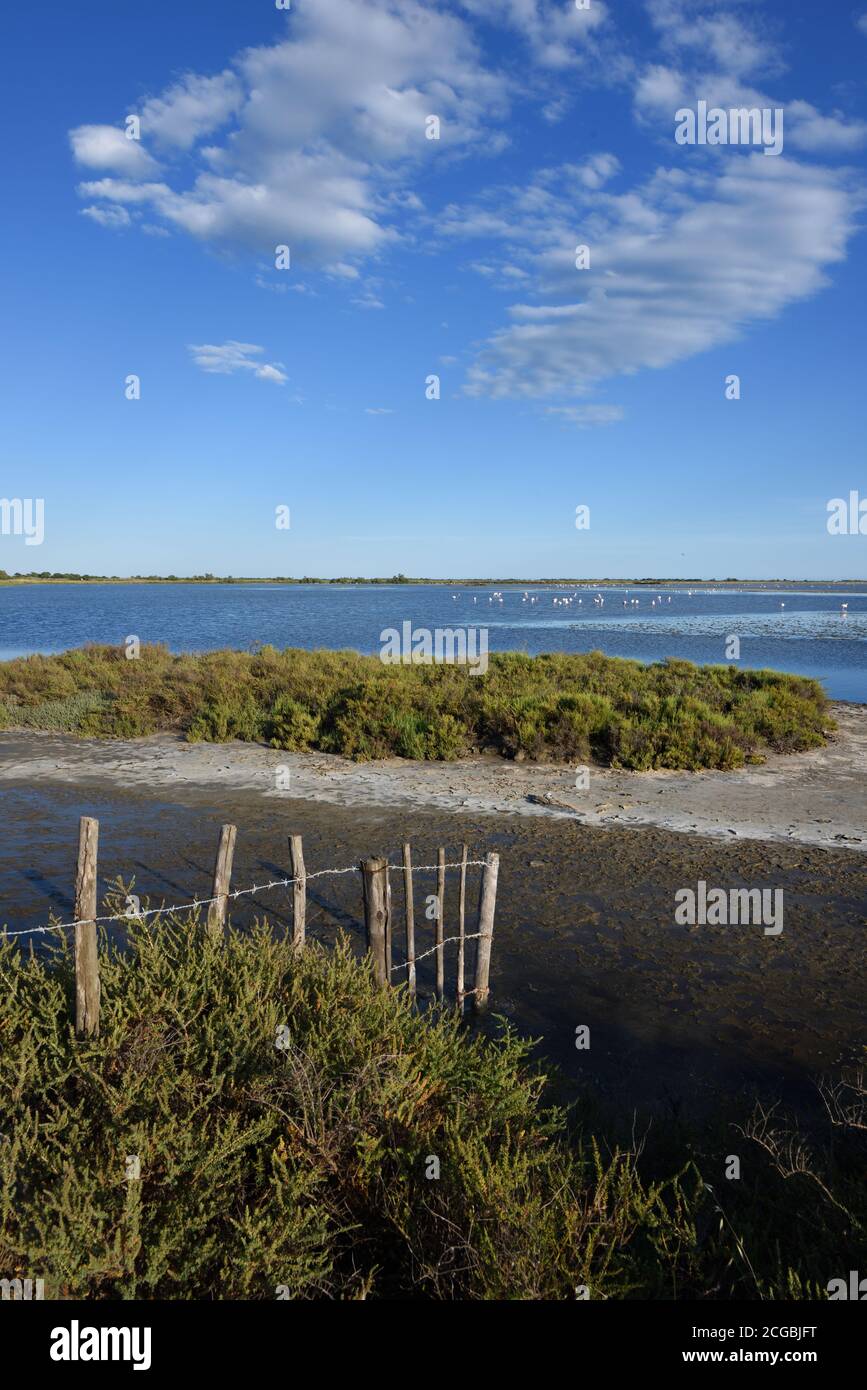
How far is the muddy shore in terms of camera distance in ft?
22.7

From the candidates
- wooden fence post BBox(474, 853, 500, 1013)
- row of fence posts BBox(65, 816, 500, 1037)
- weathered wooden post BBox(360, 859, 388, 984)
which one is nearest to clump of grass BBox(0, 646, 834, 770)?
row of fence posts BBox(65, 816, 500, 1037)

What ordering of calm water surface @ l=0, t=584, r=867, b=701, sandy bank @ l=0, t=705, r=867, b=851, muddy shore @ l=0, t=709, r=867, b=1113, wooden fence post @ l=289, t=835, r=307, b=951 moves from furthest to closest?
1. calm water surface @ l=0, t=584, r=867, b=701
2. sandy bank @ l=0, t=705, r=867, b=851
3. wooden fence post @ l=289, t=835, r=307, b=951
4. muddy shore @ l=0, t=709, r=867, b=1113

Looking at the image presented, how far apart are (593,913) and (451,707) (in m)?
9.80

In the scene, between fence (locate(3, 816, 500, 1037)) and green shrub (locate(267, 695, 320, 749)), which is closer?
fence (locate(3, 816, 500, 1037))

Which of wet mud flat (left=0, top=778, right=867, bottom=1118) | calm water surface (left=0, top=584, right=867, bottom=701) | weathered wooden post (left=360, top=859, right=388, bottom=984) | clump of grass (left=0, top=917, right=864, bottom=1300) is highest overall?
calm water surface (left=0, top=584, right=867, bottom=701)

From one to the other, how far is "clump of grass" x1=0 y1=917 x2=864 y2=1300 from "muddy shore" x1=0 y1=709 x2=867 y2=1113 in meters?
1.56

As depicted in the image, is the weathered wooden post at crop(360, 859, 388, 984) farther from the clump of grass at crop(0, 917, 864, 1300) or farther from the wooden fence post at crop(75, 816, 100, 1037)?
the wooden fence post at crop(75, 816, 100, 1037)

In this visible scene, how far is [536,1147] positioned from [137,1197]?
2.29 metres

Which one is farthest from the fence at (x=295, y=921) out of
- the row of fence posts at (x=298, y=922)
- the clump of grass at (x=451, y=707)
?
the clump of grass at (x=451, y=707)

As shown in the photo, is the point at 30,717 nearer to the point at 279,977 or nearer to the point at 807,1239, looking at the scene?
the point at 279,977

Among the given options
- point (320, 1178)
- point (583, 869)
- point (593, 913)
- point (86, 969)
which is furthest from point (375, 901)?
point (583, 869)

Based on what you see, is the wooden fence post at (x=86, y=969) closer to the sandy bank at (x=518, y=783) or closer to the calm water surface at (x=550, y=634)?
the sandy bank at (x=518, y=783)
